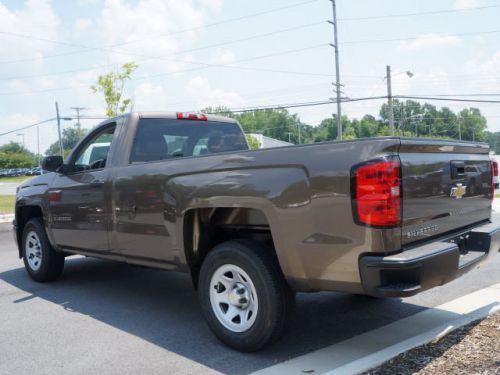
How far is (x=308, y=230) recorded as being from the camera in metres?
3.38

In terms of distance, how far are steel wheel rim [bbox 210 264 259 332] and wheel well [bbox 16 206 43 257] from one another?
362cm

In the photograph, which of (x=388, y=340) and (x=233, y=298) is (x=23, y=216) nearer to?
(x=233, y=298)

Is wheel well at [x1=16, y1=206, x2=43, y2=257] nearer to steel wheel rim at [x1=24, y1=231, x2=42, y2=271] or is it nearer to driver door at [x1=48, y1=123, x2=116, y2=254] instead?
steel wheel rim at [x1=24, y1=231, x2=42, y2=271]

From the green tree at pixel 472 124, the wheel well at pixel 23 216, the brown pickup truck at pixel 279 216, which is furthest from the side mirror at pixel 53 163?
the green tree at pixel 472 124

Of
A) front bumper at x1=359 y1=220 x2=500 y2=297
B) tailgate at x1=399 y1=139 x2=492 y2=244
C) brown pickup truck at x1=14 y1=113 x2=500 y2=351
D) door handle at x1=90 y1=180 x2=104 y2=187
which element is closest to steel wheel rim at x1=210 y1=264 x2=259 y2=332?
brown pickup truck at x1=14 y1=113 x2=500 y2=351

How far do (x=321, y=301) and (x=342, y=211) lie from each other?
2368 mm

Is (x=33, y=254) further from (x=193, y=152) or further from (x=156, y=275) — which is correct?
(x=193, y=152)

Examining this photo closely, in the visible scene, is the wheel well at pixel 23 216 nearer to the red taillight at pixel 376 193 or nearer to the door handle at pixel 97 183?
the door handle at pixel 97 183

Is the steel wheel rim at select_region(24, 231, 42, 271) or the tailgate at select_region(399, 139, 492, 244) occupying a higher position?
the tailgate at select_region(399, 139, 492, 244)

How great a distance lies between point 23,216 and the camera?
677 centimetres

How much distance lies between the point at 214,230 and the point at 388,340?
1.67 m

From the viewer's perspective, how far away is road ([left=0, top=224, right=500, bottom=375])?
3.75m

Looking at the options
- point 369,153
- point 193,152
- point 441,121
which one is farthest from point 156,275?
point 441,121

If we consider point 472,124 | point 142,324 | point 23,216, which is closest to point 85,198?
point 142,324
